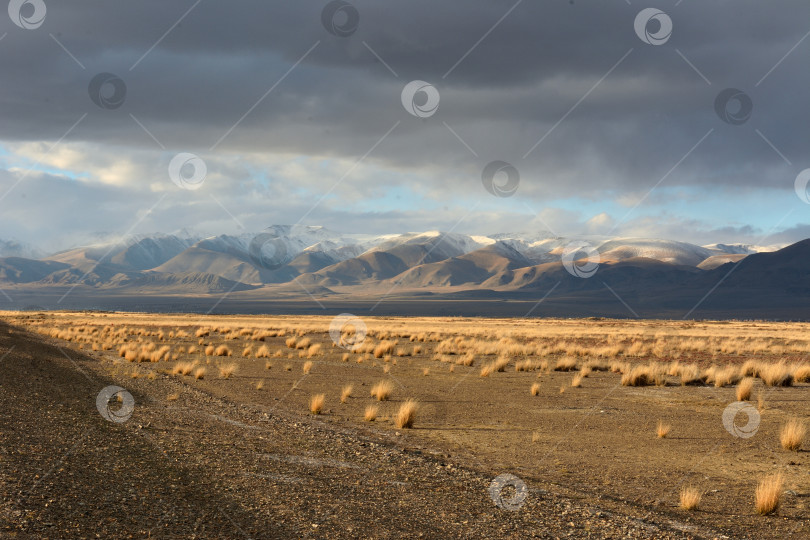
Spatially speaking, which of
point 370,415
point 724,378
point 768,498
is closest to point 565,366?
point 724,378

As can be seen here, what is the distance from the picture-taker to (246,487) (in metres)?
9.60

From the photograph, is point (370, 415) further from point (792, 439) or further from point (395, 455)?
point (792, 439)

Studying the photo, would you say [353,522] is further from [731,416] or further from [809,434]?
[731,416]

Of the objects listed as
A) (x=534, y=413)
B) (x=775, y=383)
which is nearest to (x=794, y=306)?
(x=775, y=383)

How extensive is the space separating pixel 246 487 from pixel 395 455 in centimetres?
350

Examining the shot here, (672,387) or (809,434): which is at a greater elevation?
(672,387)

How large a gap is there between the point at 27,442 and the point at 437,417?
9844 millimetres

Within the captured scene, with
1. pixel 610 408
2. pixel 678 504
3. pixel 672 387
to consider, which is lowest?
pixel 678 504

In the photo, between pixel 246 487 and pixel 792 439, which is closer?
pixel 246 487

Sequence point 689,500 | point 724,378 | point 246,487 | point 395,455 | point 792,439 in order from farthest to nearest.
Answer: point 724,378
point 792,439
point 395,455
point 689,500
point 246,487

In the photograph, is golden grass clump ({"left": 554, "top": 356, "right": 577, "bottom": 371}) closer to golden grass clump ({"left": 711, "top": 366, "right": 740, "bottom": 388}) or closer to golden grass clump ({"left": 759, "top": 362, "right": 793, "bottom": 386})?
golden grass clump ({"left": 711, "top": 366, "right": 740, "bottom": 388})

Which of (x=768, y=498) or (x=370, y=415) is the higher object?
(x=370, y=415)

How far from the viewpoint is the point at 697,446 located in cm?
1445

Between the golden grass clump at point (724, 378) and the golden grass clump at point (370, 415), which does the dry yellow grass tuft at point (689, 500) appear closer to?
the golden grass clump at point (370, 415)
